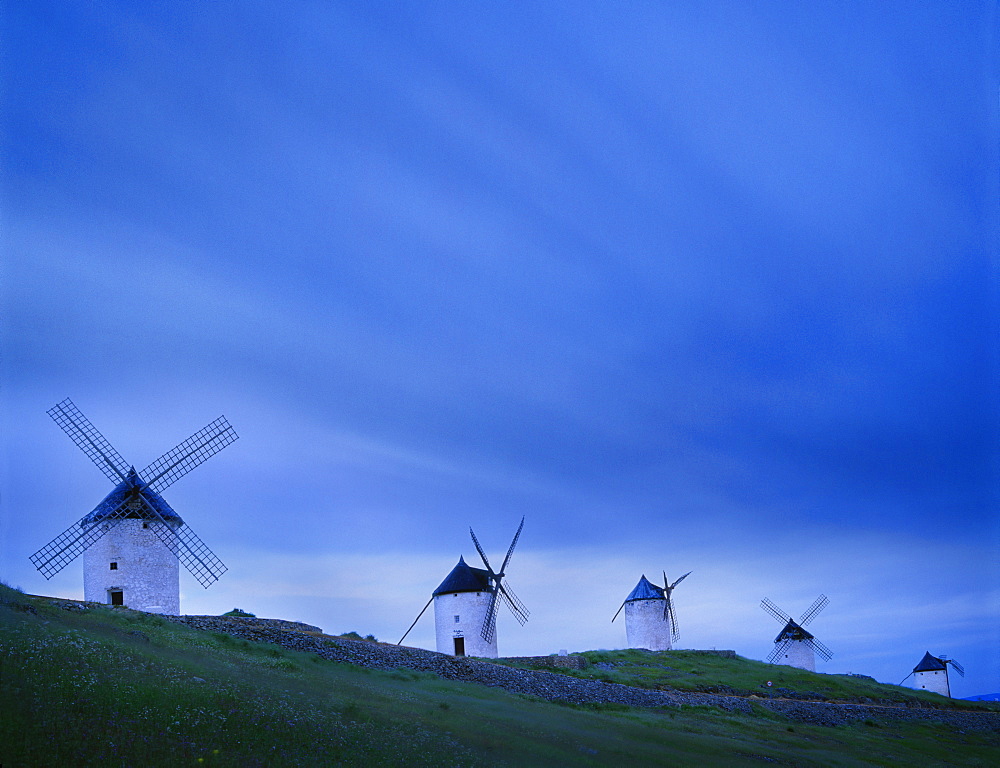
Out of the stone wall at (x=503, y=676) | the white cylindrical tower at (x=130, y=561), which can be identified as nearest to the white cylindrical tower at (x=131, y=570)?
the white cylindrical tower at (x=130, y=561)

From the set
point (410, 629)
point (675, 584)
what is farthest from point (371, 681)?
point (675, 584)

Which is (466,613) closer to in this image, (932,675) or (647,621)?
(647,621)

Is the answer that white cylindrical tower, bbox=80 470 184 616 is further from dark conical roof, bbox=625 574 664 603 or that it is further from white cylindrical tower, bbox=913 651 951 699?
white cylindrical tower, bbox=913 651 951 699

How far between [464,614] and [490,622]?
1.76 meters

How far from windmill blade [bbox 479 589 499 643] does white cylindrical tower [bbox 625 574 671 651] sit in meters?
24.2

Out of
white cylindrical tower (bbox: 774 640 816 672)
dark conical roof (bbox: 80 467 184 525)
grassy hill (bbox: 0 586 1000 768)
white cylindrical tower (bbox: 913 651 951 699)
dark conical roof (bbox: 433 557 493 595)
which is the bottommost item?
white cylindrical tower (bbox: 913 651 951 699)

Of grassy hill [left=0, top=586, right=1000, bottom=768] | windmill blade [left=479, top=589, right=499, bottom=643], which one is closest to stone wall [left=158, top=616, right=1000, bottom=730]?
grassy hill [left=0, top=586, right=1000, bottom=768]

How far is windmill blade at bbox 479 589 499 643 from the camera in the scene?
54594 mm

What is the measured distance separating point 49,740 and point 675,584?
6967 centimetres

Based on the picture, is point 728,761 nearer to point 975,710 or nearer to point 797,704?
point 797,704

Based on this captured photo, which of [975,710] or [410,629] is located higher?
[410,629]

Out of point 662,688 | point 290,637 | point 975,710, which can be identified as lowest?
point 975,710

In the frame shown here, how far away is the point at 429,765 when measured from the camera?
19.8m

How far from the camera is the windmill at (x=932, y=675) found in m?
86.4
